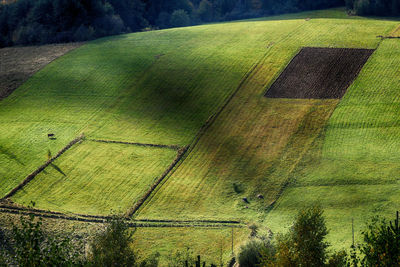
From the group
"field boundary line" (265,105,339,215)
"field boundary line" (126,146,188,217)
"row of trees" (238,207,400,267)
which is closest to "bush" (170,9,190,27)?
"field boundary line" (126,146,188,217)

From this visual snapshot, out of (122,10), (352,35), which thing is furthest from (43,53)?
(352,35)

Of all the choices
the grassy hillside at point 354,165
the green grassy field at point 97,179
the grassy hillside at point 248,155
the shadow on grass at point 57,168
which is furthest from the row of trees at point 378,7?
the shadow on grass at point 57,168

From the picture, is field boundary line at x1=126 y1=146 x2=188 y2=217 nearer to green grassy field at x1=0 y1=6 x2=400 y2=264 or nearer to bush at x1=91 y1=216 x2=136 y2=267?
green grassy field at x1=0 y1=6 x2=400 y2=264

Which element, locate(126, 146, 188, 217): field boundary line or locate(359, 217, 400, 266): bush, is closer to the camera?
locate(359, 217, 400, 266): bush

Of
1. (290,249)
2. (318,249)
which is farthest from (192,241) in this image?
(318,249)

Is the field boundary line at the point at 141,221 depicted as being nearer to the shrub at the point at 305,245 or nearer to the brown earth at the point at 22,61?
the shrub at the point at 305,245
